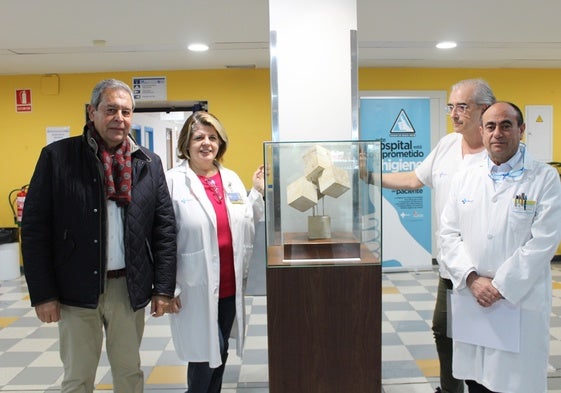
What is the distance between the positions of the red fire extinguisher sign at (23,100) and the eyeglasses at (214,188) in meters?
4.60

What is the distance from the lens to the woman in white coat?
6.70 ft

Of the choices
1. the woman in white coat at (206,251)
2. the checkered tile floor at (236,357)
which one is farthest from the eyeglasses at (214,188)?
the checkered tile floor at (236,357)

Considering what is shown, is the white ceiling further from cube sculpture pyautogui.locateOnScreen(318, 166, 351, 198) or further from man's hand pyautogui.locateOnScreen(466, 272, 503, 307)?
man's hand pyautogui.locateOnScreen(466, 272, 503, 307)

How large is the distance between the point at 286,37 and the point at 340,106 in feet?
1.45

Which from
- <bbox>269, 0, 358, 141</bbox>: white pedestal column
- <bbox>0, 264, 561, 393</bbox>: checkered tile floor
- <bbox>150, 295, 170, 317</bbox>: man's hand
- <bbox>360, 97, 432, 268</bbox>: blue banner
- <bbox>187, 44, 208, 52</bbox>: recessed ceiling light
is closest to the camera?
<bbox>150, 295, 170, 317</bbox>: man's hand

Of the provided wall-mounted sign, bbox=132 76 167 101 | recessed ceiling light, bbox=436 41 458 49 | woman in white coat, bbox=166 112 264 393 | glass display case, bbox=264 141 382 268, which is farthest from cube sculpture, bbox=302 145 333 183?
wall-mounted sign, bbox=132 76 167 101

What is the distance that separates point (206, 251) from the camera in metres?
2.03

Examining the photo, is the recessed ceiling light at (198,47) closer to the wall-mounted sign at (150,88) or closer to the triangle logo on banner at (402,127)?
the wall-mounted sign at (150,88)

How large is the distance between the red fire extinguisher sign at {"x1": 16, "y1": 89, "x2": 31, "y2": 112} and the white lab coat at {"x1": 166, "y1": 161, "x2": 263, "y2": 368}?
454 centimetres

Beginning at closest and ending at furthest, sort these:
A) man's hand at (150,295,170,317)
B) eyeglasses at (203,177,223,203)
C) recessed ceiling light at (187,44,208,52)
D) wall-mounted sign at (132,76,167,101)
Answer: man's hand at (150,295,170,317)
eyeglasses at (203,177,223,203)
recessed ceiling light at (187,44,208,52)
wall-mounted sign at (132,76,167,101)

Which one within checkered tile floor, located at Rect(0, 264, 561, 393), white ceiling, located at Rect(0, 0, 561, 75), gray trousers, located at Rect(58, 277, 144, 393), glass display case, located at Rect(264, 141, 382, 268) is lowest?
checkered tile floor, located at Rect(0, 264, 561, 393)

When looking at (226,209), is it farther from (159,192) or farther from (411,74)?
(411,74)

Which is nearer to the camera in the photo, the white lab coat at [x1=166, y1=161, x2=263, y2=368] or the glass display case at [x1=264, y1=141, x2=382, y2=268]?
the glass display case at [x1=264, y1=141, x2=382, y2=268]

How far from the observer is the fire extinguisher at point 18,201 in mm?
5528
